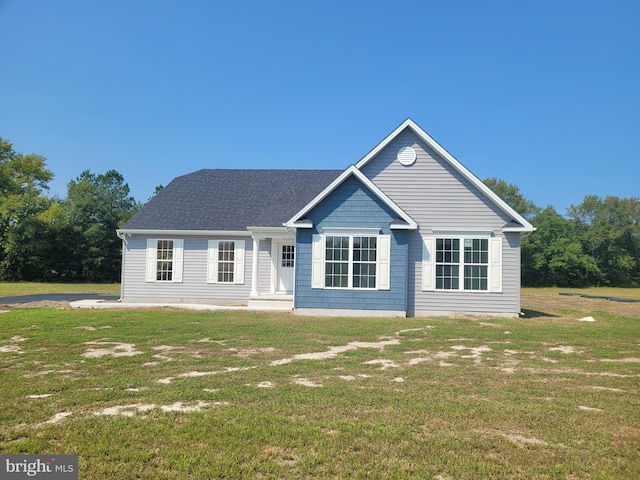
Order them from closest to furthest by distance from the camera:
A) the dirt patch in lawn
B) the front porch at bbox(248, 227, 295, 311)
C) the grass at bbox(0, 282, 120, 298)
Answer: the front porch at bbox(248, 227, 295, 311) → the dirt patch in lawn → the grass at bbox(0, 282, 120, 298)

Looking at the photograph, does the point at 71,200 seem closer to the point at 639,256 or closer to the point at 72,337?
the point at 72,337

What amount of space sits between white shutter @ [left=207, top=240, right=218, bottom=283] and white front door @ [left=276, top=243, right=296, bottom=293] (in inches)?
Answer: 107

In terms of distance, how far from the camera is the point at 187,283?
61.8 feet

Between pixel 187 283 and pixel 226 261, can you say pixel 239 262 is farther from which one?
pixel 187 283

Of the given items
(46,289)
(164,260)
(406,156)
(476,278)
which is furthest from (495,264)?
(46,289)

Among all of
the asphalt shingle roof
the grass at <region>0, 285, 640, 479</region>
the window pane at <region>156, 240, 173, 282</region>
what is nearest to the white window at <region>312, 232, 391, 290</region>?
the asphalt shingle roof

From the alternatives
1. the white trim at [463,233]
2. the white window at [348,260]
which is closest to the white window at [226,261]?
the white window at [348,260]

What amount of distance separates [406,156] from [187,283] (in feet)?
35.0

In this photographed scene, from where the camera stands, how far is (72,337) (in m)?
10.4

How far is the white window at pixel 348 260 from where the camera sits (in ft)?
49.6

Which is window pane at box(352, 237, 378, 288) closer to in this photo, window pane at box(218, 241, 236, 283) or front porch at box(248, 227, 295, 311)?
front porch at box(248, 227, 295, 311)

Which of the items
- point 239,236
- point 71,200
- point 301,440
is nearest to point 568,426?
point 301,440

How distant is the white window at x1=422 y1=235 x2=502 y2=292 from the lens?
15.3m

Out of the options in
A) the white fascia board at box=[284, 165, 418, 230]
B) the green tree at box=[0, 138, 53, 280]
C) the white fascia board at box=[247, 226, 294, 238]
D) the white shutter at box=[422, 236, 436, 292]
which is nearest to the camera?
the white fascia board at box=[284, 165, 418, 230]
